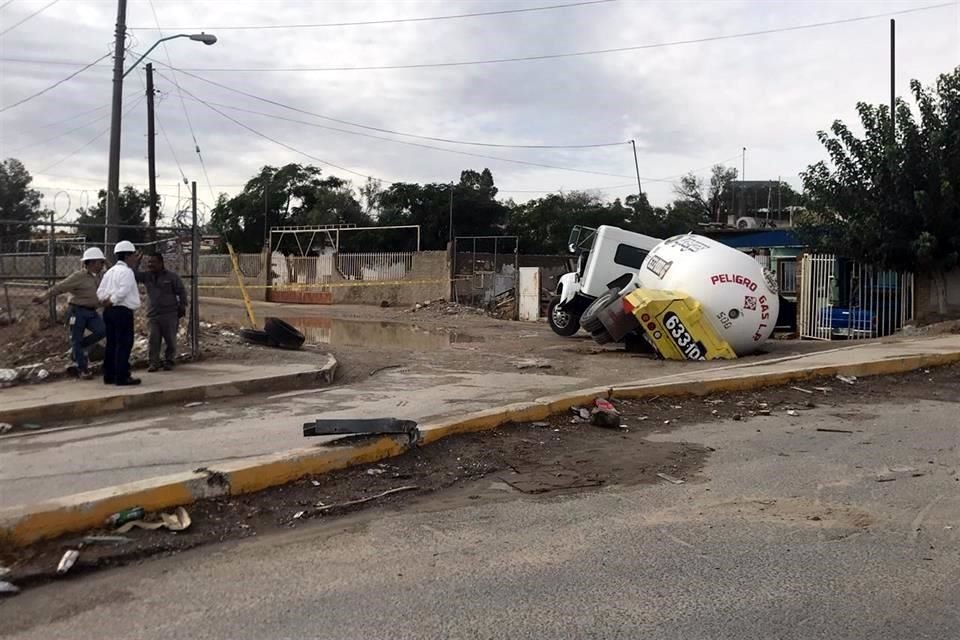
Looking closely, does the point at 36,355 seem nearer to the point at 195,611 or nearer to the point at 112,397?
the point at 112,397

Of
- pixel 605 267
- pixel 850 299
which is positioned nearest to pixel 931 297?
pixel 850 299

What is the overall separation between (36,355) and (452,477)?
7.72 metres

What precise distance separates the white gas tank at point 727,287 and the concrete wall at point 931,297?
5351 mm

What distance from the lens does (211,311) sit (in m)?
27.4

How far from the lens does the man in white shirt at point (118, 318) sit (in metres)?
9.38

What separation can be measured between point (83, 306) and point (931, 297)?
56.5 ft

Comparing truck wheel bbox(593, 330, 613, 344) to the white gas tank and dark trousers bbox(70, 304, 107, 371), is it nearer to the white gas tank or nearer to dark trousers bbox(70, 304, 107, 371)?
the white gas tank

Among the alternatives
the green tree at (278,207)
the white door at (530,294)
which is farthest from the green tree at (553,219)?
the white door at (530,294)

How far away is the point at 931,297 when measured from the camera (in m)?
18.2

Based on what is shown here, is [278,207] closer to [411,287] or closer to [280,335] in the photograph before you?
[411,287]

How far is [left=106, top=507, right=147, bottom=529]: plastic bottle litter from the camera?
4.80 metres

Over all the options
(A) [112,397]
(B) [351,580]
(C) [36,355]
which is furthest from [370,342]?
(B) [351,580]

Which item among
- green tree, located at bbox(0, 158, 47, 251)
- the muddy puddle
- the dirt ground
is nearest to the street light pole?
the muddy puddle

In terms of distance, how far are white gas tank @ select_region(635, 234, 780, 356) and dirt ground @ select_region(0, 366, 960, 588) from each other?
4684mm
